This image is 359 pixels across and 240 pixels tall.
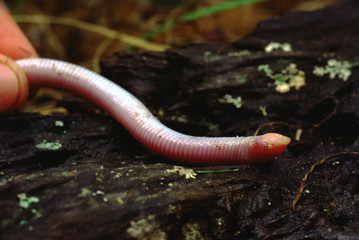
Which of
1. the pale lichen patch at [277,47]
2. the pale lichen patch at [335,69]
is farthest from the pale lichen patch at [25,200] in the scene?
the pale lichen patch at [335,69]

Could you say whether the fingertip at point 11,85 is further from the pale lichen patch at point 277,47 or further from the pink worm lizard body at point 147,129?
the pale lichen patch at point 277,47

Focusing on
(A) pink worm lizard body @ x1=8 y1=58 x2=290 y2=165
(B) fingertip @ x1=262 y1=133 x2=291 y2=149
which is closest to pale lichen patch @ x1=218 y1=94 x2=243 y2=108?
(A) pink worm lizard body @ x1=8 y1=58 x2=290 y2=165

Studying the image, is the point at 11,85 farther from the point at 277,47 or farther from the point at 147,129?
the point at 277,47

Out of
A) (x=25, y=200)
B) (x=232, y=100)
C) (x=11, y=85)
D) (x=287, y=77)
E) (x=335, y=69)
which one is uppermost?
(x=335, y=69)

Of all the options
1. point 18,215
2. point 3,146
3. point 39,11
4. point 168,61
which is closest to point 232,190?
point 18,215

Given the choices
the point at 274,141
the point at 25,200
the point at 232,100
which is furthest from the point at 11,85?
the point at 274,141

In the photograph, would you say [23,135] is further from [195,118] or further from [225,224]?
[225,224]
